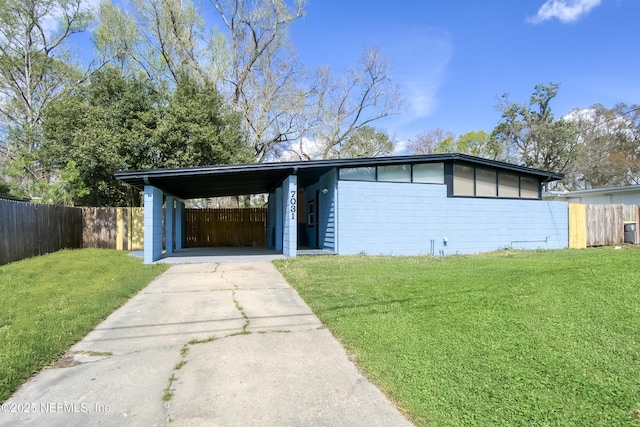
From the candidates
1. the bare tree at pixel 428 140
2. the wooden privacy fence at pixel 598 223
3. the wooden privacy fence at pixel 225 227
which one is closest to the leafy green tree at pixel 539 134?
the bare tree at pixel 428 140

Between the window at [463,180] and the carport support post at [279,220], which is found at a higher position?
the window at [463,180]

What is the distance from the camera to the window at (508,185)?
14.1 metres

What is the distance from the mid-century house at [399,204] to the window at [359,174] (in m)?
0.03

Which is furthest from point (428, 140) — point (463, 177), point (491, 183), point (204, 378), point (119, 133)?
point (204, 378)

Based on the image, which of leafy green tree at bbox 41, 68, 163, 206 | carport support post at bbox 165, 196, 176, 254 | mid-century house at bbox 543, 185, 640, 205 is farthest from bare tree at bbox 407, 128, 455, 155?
carport support post at bbox 165, 196, 176, 254

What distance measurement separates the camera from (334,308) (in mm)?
5406

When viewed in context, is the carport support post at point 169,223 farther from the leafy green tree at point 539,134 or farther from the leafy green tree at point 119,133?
the leafy green tree at point 539,134

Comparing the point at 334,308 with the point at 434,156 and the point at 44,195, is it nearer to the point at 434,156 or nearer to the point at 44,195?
the point at 434,156

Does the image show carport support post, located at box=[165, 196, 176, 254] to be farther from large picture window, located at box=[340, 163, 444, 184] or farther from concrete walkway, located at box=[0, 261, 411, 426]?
concrete walkway, located at box=[0, 261, 411, 426]

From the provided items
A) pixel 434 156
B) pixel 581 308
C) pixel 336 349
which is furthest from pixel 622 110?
pixel 336 349

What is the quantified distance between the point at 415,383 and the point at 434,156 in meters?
10.5

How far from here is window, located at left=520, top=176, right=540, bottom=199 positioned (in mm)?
14625

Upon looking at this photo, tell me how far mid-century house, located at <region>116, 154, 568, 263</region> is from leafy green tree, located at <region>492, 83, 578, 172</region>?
16.6 m

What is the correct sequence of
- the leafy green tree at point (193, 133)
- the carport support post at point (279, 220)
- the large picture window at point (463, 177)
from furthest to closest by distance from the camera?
the leafy green tree at point (193, 133) → the carport support post at point (279, 220) → the large picture window at point (463, 177)
